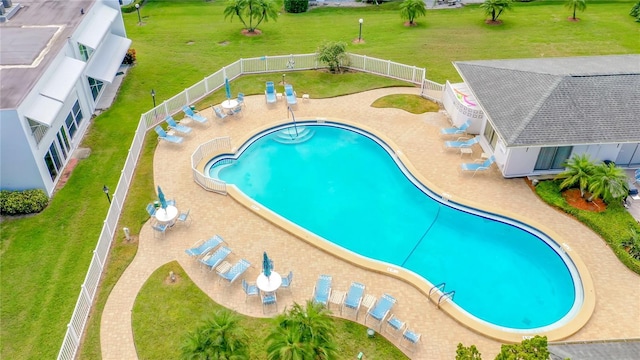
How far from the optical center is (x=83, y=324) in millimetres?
18641

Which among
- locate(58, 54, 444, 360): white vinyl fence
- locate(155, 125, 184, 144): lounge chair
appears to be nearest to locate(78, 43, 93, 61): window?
locate(58, 54, 444, 360): white vinyl fence

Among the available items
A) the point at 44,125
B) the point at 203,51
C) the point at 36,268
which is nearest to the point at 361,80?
the point at 203,51

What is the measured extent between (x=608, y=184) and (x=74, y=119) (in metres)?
29.3

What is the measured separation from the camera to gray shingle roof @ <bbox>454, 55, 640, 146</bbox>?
24.4 m

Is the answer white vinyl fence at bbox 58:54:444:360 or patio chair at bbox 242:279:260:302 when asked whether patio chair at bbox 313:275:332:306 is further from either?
white vinyl fence at bbox 58:54:444:360

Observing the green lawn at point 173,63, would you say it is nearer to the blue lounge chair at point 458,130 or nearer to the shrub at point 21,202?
the shrub at point 21,202

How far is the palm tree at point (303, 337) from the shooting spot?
1484cm

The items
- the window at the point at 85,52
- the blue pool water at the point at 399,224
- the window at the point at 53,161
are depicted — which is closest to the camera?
the blue pool water at the point at 399,224

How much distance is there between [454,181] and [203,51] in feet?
78.9

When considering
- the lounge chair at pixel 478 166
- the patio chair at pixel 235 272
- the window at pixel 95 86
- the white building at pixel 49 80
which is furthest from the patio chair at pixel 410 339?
the window at pixel 95 86

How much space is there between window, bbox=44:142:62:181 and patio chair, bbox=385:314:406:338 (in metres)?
18.9

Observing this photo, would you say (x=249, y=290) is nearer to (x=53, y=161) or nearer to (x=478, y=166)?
(x=53, y=161)

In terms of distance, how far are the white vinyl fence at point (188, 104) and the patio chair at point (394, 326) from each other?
1127 cm

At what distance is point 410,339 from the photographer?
57.7 ft
